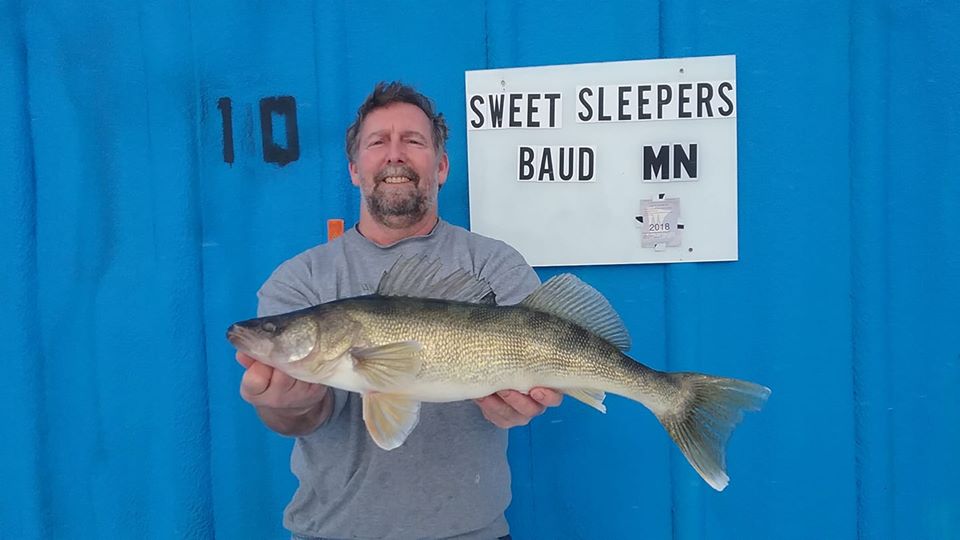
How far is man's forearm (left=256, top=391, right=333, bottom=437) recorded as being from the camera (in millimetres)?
1948

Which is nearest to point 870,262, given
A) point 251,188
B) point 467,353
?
point 467,353

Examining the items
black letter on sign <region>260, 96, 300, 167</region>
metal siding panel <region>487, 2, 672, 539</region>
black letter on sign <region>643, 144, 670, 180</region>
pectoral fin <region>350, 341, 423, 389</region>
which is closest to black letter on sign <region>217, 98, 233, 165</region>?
black letter on sign <region>260, 96, 300, 167</region>

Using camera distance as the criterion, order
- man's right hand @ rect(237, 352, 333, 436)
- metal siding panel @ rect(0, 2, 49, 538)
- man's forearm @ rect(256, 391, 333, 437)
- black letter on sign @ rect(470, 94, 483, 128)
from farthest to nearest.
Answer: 1. metal siding panel @ rect(0, 2, 49, 538)
2. black letter on sign @ rect(470, 94, 483, 128)
3. man's forearm @ rect(256, 391, 333, 437)
4. man's right hand @ rect(237, 352, 333, 436)

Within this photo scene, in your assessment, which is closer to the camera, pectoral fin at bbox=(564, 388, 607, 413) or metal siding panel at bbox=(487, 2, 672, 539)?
pectoral fin at bbox=(564, 388, 607, 413)

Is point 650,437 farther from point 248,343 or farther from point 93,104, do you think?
point 93,104

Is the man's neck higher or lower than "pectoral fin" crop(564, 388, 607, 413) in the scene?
higher

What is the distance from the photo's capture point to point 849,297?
104 inches

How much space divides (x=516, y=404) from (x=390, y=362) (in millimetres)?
395

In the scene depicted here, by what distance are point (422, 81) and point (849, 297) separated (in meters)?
1.92

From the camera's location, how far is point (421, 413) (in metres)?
2.14

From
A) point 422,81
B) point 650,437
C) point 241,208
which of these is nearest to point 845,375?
point 650,437

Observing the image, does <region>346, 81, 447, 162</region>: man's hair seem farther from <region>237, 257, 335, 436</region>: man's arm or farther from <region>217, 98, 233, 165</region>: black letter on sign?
<region>217, 98, 233, 165</region>: black letter on sign

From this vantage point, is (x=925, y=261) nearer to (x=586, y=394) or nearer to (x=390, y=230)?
(x=586, y=394)

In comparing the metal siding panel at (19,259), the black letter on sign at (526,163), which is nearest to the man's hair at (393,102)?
the black letter on sign at (526,163)
